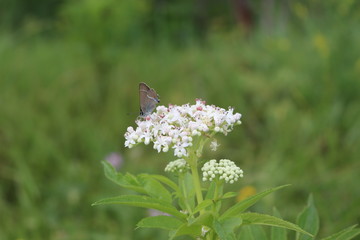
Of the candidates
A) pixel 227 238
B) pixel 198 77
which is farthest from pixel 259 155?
pixel 227 238

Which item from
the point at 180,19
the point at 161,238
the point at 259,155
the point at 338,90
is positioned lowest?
the point at 161,238

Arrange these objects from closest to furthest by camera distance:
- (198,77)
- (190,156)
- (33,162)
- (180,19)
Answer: (190,156), (33,162), (198,77), (180,19)

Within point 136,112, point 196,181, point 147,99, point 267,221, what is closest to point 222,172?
point 196,181

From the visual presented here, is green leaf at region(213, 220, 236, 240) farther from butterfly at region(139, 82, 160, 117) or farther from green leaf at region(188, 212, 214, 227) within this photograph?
butterfly at region(139, 82, 160, 117)

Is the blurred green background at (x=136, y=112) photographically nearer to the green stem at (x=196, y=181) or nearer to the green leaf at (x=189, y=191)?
the green leaf at (x=189, y=191)

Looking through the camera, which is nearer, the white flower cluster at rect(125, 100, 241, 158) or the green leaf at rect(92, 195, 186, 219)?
A: the green leaf at rect(92, 195, 186, 219)

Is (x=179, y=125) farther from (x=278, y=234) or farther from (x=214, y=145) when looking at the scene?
(x=278, y=234)

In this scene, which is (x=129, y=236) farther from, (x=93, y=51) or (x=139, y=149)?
(x=93, y=51)

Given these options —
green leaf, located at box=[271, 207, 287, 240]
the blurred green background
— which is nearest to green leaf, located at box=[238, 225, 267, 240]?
green leaf, located at box=[271, 207, 287, 240]
